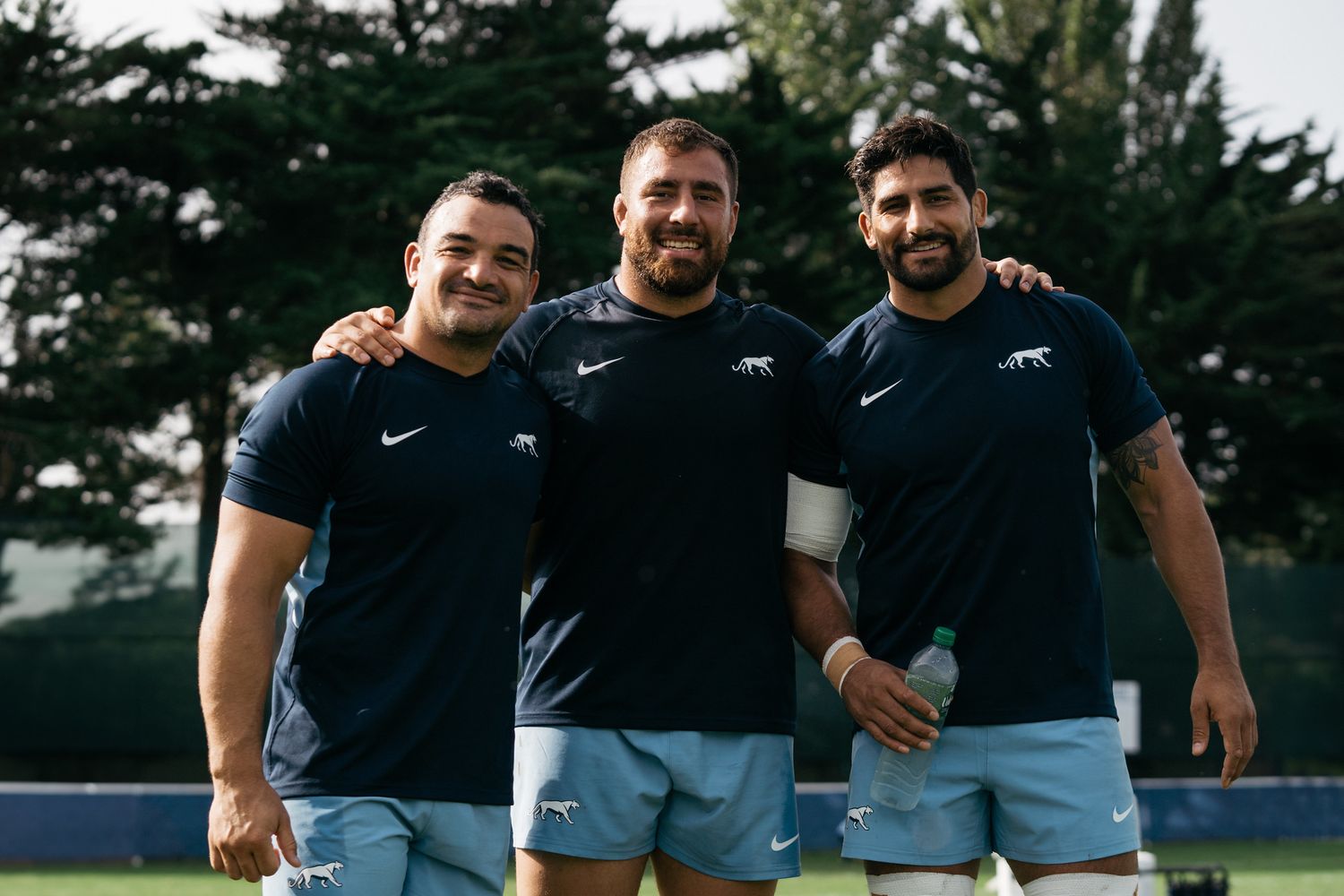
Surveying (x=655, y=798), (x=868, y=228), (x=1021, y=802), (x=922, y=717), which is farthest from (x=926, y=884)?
(x=868, y=228)

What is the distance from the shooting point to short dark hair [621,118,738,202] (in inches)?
179

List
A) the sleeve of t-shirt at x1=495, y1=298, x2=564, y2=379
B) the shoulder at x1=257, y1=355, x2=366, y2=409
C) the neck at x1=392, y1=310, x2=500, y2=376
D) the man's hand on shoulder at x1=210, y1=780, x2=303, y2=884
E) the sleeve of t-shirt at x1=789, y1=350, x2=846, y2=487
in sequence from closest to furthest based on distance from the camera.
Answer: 1. the man's hand on shoulder at x1=210, y1=780, x2=303, y2=884
2. the shoulder at x1=257, y1=355, x2=366, y2=409
3. the neck at x1=392, y1=310, x2=500, y2=376
4. the sleeve of t-shirt at x1=789, y1=350, x2=846, y2=487
5. the sleeve of t-shirt at x1=495, y1=298, x2=564, y2=379

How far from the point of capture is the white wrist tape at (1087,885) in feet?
13.0

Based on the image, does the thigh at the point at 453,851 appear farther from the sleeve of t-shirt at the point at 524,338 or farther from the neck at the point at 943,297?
the neck at the point at 943,297

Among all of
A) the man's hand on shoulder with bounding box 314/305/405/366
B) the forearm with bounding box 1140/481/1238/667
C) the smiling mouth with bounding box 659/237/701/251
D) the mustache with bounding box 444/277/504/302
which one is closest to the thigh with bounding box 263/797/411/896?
the man's hand on shoulder with bounding box 314/305/405/366

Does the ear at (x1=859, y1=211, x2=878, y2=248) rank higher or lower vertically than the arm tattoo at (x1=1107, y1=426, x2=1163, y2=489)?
higher

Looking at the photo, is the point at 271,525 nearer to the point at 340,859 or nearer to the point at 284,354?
the point at 340,859

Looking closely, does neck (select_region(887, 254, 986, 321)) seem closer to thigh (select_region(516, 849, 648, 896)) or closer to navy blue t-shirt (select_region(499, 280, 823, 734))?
navy blue t-shirt (select_region(499, 280, 823, 734))

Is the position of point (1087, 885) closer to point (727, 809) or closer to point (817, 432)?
point (727, 809)

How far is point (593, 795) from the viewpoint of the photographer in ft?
14.2

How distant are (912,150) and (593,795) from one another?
2.03 meters

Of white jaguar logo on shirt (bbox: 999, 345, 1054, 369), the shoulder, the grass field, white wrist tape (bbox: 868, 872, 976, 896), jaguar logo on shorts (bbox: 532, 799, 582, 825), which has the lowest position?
the grass field

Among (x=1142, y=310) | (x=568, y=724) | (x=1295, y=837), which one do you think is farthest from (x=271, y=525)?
(x=1142, y=310)

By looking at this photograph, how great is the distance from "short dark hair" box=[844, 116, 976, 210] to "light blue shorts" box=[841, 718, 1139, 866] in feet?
4.98
